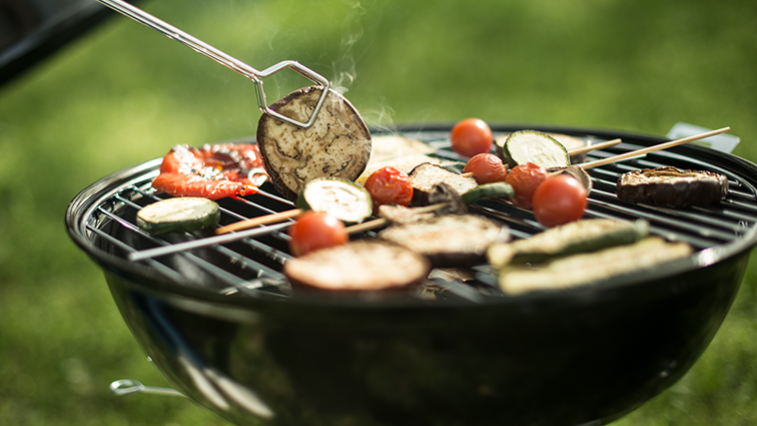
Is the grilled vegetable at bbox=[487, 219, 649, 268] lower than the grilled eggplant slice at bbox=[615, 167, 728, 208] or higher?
lower

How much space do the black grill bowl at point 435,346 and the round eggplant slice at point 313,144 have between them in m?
0.77

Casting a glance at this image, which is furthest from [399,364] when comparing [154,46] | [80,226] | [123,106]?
[154,46]

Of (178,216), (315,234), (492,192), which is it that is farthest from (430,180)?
(178,216)

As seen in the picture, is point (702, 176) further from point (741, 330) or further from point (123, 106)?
point (123, 106)

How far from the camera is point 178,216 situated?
7.16 ft

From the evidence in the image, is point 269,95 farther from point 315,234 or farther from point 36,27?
point 315,234

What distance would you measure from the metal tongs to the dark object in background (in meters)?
1.08

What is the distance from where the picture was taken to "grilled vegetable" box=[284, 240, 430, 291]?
1573 millimetres

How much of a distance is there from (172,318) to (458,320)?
87 centimetres

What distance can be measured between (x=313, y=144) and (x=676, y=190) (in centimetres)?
148

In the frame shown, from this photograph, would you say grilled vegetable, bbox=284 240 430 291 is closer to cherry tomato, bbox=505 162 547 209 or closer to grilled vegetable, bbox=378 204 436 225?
grilled vegetable, bbox=378 204 436 225

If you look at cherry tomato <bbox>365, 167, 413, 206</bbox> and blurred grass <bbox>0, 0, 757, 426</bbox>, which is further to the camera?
blurred grass <bbox>0, 0, 757, 426</bbox>

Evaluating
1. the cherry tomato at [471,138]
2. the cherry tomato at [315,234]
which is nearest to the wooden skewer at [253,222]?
the cherry tomato at [315,234]

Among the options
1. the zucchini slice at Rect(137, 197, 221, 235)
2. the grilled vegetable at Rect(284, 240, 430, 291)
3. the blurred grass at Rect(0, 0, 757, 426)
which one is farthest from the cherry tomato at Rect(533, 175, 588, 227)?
the blurred grass at Rect(0, 0, 757, 426)
